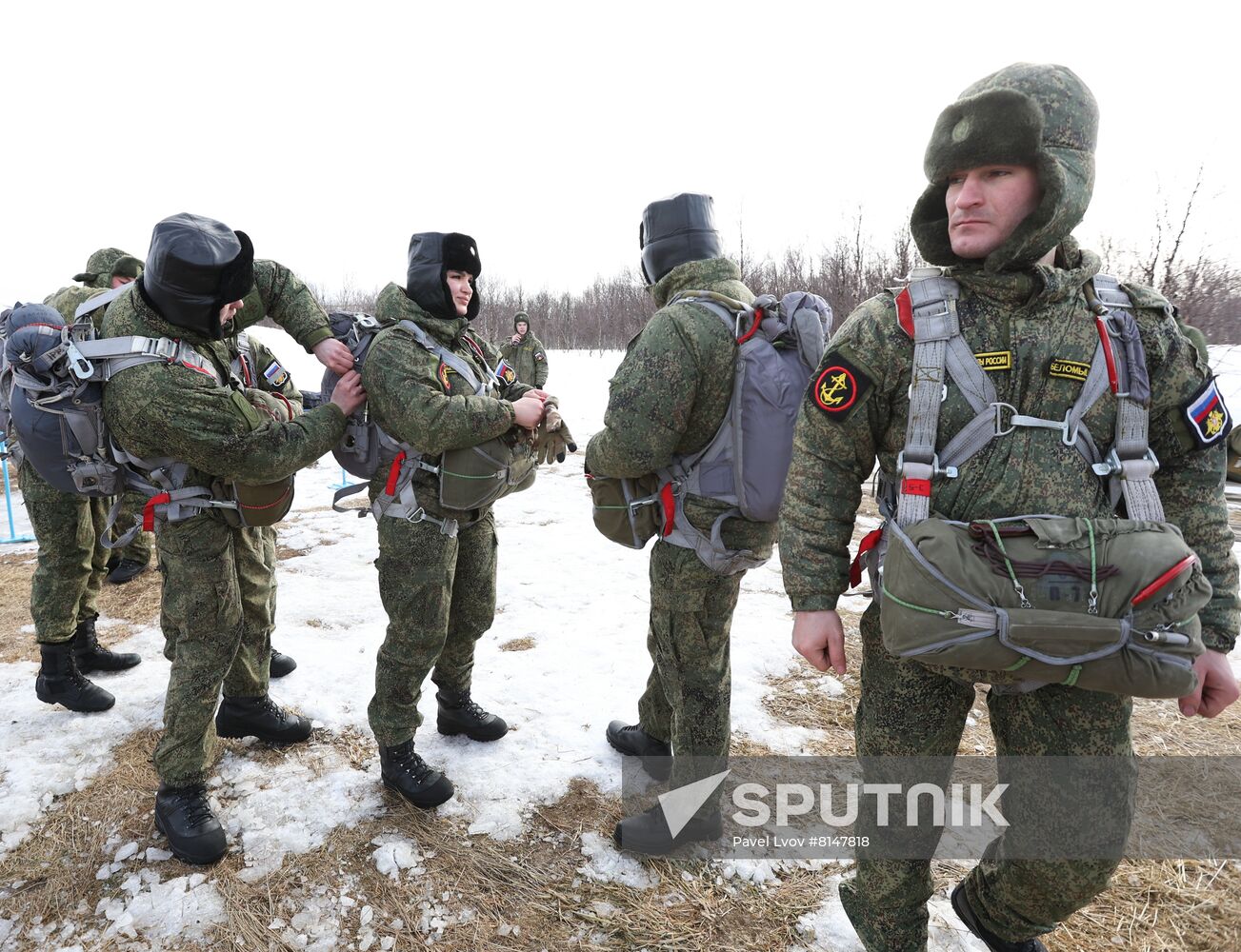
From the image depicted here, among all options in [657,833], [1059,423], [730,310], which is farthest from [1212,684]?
[657,833]

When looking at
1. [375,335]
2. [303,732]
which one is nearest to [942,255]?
[375,335]

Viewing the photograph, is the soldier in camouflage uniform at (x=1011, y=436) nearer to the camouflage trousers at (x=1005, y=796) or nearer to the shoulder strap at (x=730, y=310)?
the camouflage trousers at (x=1005, y=796)

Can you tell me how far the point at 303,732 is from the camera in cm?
345

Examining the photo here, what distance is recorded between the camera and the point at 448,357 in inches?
118

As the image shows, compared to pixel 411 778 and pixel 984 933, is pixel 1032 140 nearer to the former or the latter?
pixel 984 933

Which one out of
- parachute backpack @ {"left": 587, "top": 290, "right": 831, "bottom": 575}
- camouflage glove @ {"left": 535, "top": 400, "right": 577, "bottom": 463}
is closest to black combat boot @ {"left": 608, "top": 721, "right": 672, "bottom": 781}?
parachute backpack @ {"left": 587, "top": 290, "right": 831, "bottom": 575}

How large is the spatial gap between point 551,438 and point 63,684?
122 inches

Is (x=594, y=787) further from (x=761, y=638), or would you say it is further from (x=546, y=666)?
(x=761, y=638)

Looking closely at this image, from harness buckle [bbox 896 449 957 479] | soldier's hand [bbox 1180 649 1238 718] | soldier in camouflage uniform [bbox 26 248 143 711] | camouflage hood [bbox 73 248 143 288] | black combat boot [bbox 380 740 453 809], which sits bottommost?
black combat boot [bbox 380 740 453 809]

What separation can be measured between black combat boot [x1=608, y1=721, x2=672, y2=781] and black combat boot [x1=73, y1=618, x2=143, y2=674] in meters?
3.26

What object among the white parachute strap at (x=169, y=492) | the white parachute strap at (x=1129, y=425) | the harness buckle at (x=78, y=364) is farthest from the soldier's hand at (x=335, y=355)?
the white parachute strap at (x=1129, y=425)

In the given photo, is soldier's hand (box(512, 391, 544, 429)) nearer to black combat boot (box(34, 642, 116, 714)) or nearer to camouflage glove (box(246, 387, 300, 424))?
camouflage glove (box(246, 387, 300, 424))

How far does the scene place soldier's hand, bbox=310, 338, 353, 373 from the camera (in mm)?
2928

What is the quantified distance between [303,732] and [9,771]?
132cm
